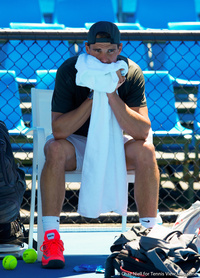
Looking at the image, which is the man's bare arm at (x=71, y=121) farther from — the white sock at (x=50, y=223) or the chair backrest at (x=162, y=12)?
the chair backrest at (x=162, y=12)

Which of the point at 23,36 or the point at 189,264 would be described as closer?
the point at 189,264

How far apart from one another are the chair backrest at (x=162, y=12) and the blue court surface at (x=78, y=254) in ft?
12.4

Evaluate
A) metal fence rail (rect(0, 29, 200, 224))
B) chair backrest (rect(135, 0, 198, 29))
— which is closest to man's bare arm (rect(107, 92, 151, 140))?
metal fence rail (rect(0, 29, 200, 224))

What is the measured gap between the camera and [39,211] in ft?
8.79

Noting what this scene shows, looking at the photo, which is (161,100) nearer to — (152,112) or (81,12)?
(152,112)

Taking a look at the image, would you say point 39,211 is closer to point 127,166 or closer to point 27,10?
point 127,166

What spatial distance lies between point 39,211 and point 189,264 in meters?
0.85

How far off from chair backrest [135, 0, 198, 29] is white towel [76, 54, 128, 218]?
4.08m

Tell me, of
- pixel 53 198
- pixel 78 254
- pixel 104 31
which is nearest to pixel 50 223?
pixel 53 198

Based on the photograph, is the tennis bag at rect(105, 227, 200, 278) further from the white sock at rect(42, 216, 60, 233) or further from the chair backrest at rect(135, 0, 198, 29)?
the chair backrest at rect(135, 0, 198, 29)

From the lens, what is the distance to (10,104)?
4.29 m

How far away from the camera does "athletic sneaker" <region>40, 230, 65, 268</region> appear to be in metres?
2.48

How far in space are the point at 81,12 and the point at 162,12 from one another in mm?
1049

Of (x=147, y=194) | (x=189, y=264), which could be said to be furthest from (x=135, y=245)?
(x=147, y=194)
